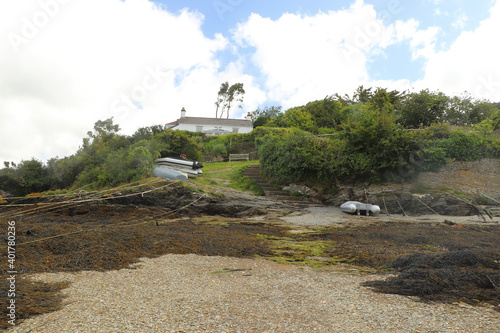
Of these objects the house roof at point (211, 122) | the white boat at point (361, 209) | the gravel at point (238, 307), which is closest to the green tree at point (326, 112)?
the white boat at point (361, 209)

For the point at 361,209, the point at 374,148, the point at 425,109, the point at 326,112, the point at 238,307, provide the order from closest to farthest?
1. the point at 238,307
2. the point at 361,209
3. the point at 374,148
4. the point at 425,109
5. the point at 326,112

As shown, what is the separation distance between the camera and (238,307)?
371cm

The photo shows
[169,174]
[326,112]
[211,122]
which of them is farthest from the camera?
[211,122]

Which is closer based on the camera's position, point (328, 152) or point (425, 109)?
point (328, 152)

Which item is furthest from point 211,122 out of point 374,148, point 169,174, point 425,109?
point 374,148

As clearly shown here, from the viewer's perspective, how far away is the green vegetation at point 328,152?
15.1m

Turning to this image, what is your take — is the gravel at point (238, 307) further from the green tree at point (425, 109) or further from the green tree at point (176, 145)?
the green tree at point (425, 109)

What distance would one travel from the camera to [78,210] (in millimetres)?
12539

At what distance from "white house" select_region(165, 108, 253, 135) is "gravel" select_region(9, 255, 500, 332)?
44863 mm

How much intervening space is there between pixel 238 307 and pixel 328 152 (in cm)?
1405

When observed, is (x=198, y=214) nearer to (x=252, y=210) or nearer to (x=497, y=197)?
(x=252, y=210)

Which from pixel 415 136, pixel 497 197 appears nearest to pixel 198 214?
pixel 415 136

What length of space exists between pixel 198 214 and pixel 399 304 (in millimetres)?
10609

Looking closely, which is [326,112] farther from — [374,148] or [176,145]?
[176,145]
